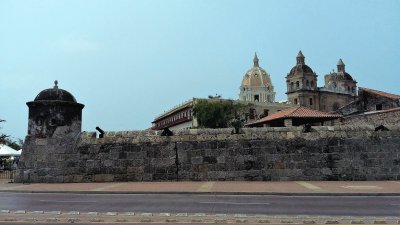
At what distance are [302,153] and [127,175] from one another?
750 centimetres

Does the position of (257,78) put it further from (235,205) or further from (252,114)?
(235,205)

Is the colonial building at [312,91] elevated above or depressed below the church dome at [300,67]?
below

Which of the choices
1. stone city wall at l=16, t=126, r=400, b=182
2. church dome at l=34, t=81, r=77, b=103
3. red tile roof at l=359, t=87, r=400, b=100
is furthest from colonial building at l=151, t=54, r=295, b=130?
stone city wall at l=16, t=126, r=400, b=182

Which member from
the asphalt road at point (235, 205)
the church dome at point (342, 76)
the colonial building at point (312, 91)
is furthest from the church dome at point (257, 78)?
the asphalt road at point (235, 205)

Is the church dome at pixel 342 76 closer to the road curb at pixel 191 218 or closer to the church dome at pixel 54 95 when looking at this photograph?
the church dome at pixel 54 95

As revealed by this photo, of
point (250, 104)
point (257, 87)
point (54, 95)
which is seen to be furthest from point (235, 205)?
point (257, 87)

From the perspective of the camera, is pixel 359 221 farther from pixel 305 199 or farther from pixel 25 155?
pixel 25 155

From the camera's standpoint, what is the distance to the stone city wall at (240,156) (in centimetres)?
1838

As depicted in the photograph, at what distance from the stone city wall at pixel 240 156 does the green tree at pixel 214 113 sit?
63.5 m

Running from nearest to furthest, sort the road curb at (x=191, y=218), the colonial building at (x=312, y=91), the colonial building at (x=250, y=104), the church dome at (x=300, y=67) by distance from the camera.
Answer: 1. the road curb at (x=191, y=218)
2. the colonial building at (x=250, y=104)
3. the colonial building at (x=312, y=91)
4. the church dome at (x=300, y=67)

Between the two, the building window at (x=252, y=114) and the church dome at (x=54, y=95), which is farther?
the building window at (x=252, y=114)

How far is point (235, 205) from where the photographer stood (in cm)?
1082

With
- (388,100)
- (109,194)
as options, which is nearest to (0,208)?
(109,194)

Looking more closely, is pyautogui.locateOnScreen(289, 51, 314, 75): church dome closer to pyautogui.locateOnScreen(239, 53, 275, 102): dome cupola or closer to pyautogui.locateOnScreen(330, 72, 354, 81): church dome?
pyautogui.locateOnScreen(239, 53, 275, 102): dome cupola
